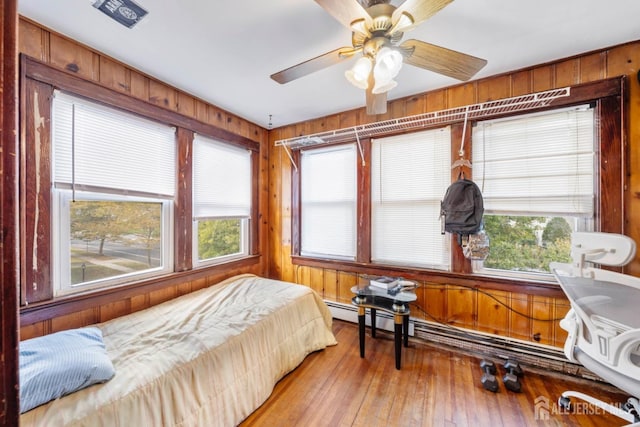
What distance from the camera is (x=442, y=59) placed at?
134 cm

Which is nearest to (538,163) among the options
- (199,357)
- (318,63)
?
(318,63)

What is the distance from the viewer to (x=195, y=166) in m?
2.49

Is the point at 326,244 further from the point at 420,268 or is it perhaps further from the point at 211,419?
the point at 211,419

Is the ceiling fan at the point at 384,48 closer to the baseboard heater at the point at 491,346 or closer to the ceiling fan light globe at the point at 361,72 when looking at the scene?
the ceiling fan light globe at the point at 361,72

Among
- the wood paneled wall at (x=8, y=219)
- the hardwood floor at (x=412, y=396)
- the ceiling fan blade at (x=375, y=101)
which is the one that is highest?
the ceiling fan blade at (x=375, y=101)

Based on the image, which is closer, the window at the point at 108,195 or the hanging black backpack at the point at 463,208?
the window at the point at 108,195

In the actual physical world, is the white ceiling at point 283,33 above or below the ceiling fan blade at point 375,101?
above

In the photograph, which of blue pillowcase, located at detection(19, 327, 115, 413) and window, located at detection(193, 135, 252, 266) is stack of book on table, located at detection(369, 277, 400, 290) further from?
blue pillowcase, located at detection(19, 327, 115, 413)

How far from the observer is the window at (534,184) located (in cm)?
189

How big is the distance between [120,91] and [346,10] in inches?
70.6

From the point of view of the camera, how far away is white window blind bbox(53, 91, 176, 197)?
5.44 ft

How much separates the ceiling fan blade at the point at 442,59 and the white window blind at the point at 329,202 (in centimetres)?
144

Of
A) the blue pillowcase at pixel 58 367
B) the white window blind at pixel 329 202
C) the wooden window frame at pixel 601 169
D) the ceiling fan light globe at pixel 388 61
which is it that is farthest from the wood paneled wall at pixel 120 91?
the wooden window frame at pixel 601 169

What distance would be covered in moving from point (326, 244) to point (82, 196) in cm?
220
